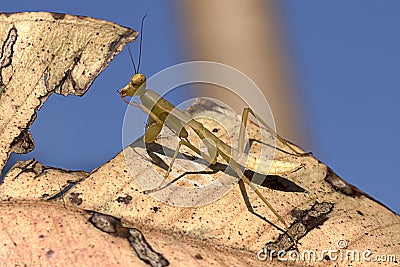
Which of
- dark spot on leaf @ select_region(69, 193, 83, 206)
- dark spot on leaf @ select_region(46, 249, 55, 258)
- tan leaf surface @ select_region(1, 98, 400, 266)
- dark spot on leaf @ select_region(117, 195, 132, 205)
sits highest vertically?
tan leaf surface @ select_region(1, 98, 400, 266)

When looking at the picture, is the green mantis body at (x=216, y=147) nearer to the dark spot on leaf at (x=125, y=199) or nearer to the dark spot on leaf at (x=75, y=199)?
the dark spot on leaf at (x=125, y=199)

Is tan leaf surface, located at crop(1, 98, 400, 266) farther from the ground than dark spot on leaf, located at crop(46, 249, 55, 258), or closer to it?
farther from the ground

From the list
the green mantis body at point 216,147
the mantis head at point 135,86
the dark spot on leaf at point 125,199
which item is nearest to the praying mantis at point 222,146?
the green mantis body at point 216,147

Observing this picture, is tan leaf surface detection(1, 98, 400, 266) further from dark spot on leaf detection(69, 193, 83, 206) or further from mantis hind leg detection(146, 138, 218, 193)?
mantis hind leg detection(146, 138, 218, 193)

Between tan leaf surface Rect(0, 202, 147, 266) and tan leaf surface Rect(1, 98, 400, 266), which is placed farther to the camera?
tan leaf surface Rect(1, 98, 400, 266)

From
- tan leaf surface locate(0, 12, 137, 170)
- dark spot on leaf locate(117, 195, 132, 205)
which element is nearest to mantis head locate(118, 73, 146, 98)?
tan leaf surface locate(0, 12, 137, 170)

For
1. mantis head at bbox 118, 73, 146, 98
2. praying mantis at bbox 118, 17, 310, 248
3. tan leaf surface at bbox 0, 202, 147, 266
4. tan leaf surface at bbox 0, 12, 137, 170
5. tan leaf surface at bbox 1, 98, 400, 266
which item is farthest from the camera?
mantis head at bbox 118, 73, 146, 98

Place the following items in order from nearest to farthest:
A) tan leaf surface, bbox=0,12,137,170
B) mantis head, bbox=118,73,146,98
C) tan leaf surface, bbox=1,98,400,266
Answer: tan leaf surface, bbox=1,98,400,266 < tan leaf surface, bbox=0,12,137,170 < mantis head, bbox=118,73,146,98
